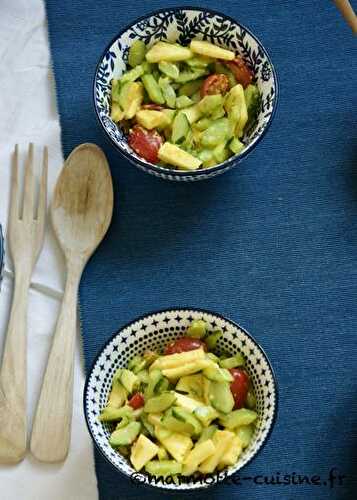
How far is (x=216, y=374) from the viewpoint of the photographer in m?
1.22

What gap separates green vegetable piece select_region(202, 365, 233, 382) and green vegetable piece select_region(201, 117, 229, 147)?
351 mm

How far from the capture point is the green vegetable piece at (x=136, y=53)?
4.63 feet

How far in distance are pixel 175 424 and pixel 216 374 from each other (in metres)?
0.09

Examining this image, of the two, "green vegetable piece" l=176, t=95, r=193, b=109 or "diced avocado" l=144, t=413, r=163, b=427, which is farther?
"green vegetable piece" l=176, t=95, r=193, b=109

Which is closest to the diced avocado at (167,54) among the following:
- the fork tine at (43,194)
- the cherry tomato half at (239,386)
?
the fork tine at (43,194)

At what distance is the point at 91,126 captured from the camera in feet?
4.84

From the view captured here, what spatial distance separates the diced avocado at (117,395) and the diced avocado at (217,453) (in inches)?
5.9

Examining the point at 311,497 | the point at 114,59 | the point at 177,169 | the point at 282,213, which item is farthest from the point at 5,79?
the point at 311,497

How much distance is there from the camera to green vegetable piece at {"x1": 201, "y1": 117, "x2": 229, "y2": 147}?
135 centimetres

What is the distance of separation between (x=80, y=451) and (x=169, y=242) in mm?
358

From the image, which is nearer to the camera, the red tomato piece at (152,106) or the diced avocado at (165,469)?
the diced avocado at (165,469)

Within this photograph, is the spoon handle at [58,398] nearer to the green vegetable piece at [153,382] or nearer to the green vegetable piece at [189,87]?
the green vegetable piece at [153,382]

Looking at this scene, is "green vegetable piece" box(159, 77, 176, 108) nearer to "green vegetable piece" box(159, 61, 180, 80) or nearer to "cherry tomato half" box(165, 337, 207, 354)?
"green vegetable piece" box(159, 61, 180, 80)

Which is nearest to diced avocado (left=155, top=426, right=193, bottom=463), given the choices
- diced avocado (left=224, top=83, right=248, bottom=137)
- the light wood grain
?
diced avocado (left=224, top=83, right=248, bottom=137)
